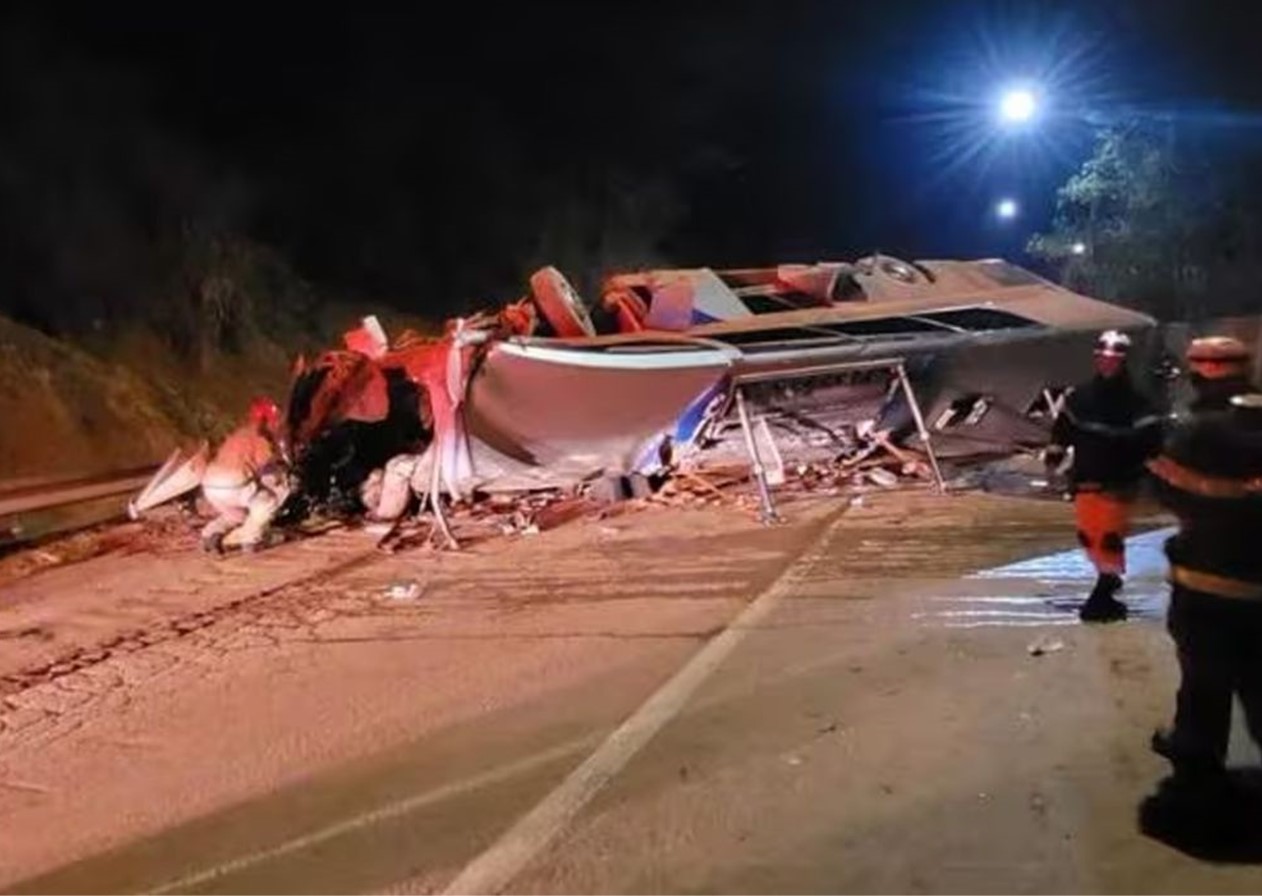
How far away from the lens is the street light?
31541 millimetres

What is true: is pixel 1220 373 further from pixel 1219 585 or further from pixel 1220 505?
pixel 1219 585

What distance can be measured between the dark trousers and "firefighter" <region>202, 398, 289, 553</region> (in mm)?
7555

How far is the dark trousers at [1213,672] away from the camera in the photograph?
137 inches

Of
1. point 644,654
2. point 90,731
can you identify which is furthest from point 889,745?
point 90,731

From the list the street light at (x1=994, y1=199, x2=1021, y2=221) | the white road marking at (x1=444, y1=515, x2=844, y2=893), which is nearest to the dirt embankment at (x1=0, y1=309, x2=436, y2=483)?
the white road marking at (x1=444, y1=515, x2=844, y2=893)

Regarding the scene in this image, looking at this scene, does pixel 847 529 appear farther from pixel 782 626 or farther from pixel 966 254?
pixel 966 254

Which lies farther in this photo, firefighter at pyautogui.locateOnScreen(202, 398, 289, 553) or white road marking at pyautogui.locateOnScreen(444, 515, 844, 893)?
firefighter at pyautogui.locateOnScreen(202, 398, 289, 553)

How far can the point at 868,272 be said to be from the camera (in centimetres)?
1238

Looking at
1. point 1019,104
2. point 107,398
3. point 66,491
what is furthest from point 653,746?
point 1019,104

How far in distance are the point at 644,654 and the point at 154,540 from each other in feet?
20.3

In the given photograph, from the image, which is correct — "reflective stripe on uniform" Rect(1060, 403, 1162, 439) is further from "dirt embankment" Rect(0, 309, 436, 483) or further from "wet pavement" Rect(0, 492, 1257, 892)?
"dirt embankment" Rect(0, 309, 436, 483)

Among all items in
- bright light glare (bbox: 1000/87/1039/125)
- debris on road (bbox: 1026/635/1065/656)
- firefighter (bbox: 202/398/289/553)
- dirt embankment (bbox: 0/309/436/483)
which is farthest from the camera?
bright light glare (bbox: 1000/87/1039/125)

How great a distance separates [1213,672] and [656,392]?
7494 millimetres

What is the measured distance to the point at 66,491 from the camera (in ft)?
40.5
